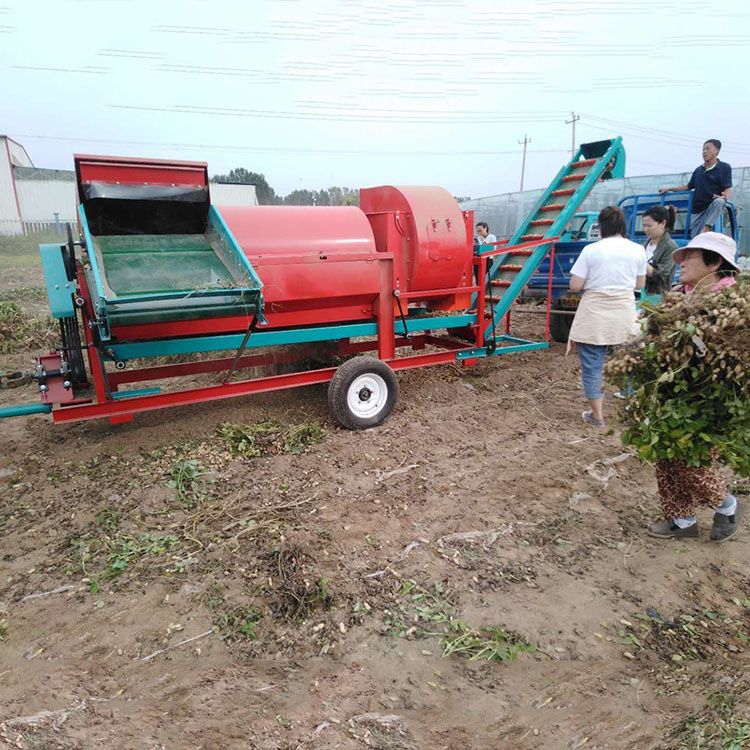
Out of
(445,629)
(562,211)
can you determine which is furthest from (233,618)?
(562,211)

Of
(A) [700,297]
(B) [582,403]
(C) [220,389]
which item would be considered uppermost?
(A) [700,297]

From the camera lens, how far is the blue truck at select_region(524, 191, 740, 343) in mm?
8297

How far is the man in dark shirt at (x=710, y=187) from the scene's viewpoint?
7.66 m

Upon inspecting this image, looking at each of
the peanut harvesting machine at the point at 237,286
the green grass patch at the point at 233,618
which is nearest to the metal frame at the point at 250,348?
the peanut harvesting machine at the point at 237,286

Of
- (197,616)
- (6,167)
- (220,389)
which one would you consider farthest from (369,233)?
(6,167)

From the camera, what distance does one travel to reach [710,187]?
784 centimetres

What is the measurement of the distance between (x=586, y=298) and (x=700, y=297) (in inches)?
82.8

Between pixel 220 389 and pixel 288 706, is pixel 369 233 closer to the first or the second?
pixel 220 389

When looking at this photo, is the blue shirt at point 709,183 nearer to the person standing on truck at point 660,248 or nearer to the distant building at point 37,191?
the person standing on truck at point 660,248

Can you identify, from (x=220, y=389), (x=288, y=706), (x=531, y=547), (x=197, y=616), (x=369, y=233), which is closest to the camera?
(x=288, y=706)

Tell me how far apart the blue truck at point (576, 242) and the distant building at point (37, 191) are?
28.4 metres

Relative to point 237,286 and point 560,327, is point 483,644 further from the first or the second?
point 560,327

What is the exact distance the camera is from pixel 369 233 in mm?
5574

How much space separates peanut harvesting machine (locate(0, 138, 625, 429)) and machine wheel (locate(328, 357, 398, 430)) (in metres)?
0.01
